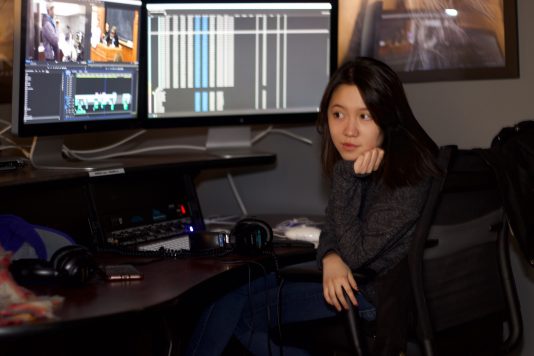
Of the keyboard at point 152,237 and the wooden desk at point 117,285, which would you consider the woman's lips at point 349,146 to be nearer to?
the wooden desk at point 117,285

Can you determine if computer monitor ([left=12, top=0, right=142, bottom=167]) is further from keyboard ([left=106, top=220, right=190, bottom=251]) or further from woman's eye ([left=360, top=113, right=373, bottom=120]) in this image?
woman's eye ([left=360, top=113, right=373, bottom=120])

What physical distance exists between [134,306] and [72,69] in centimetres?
90

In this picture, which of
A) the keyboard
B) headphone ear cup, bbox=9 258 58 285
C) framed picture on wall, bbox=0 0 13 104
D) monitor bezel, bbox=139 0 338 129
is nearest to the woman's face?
the keyboard

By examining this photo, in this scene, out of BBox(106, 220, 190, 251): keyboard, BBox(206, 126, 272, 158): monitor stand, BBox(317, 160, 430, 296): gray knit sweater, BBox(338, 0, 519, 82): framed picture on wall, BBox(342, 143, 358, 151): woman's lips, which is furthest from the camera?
BBox(206, 126, 272, 158): monitor stand

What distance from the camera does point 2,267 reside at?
1.70 m

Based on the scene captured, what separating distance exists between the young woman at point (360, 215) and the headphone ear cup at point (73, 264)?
0.47 meters

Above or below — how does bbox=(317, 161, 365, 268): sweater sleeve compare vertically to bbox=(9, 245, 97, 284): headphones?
above

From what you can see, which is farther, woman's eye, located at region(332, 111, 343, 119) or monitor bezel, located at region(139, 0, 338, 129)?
monitor bezel, located at region(139, 0, 338, 129)

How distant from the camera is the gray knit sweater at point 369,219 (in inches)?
72.2

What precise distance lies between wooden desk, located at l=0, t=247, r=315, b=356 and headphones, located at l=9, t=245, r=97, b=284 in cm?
2

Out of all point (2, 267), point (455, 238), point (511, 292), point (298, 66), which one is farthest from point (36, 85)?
point (511, 292)

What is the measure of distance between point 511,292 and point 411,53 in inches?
35.2

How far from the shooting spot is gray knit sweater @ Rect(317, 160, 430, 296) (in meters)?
1.83

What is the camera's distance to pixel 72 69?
7.42 ft
